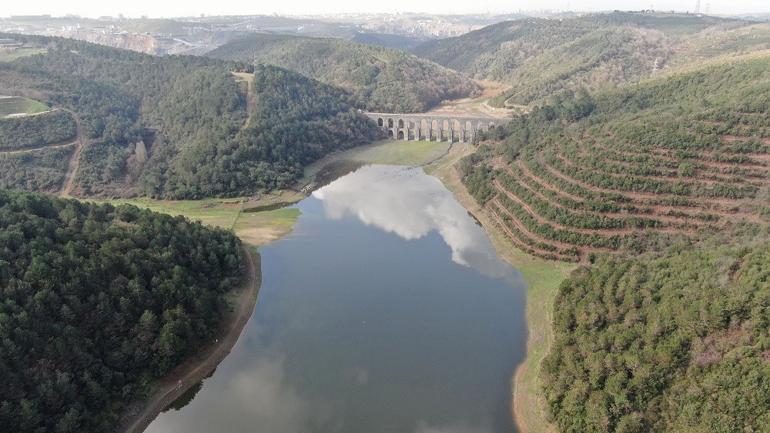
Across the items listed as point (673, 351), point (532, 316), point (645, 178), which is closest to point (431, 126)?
point (645, 178)

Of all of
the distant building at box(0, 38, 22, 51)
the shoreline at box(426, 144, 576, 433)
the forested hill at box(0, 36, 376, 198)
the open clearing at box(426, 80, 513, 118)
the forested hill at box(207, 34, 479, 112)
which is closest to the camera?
the shoreline at box(426, 144, 576, 433)

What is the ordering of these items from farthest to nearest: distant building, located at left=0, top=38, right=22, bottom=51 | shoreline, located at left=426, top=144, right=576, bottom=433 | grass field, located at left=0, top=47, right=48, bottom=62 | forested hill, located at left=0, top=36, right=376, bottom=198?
distant building, located at left=0, top=38, right=22, bottom=51
grass field, located at left=0, top=47, right=48, bottom=62
forested hill, located at left=0, top=36, right=376, bottom=198
shoreline, located at left=426, top=144, right=576, bottom=433

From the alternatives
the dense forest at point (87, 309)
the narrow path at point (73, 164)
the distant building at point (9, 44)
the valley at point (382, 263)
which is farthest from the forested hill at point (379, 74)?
the dense forest at point (87, 309)

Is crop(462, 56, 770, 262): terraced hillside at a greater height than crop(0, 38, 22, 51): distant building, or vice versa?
crop(0, 38, 22, 51): distant building

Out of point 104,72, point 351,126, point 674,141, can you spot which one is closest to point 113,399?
point 674,141

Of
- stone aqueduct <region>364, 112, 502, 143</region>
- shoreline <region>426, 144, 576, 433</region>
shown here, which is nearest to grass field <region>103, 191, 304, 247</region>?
shoreline <region>426, 144, 576, 433</region>

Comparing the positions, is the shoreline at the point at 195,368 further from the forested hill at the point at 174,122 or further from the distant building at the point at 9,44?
the distant building at the point at 9,44

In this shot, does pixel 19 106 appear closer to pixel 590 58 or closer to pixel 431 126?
pixel 431 126

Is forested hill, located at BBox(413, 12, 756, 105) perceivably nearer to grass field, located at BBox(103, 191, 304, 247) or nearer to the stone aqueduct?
the stone aqueduct
